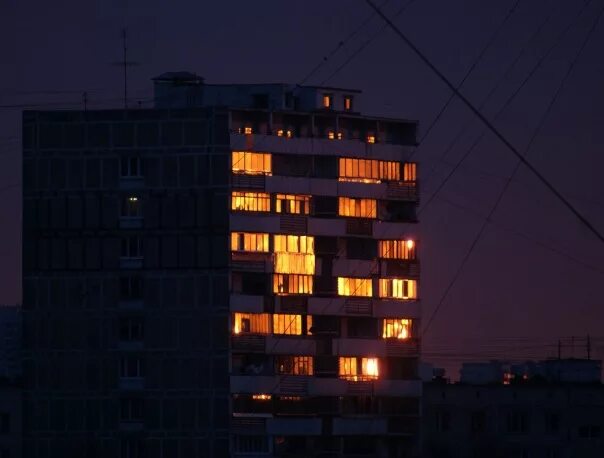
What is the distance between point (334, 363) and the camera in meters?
131

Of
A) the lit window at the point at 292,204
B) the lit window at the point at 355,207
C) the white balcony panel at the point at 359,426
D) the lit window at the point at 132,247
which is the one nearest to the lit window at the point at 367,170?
the lit window at the point at 355,207

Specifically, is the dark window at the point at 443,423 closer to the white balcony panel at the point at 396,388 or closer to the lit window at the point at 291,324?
the white balcony panel at the point at 396,388

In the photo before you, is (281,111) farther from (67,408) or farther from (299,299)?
(67,408)

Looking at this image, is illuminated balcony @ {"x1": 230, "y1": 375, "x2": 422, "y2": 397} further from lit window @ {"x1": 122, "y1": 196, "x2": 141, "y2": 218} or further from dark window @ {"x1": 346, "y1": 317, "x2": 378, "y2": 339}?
lit window @ {"x1": 122, "y1": 196, "x2": 141, "y2": 218}

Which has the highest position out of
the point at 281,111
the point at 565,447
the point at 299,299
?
the point at 281,111

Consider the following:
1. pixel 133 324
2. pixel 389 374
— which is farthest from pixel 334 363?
pixel 133 324

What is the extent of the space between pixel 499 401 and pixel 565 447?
15.4 feet

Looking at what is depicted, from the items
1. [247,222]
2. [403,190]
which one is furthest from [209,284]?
[403,190]

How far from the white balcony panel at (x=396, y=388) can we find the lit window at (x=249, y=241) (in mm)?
10231

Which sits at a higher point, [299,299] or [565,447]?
[299,299]

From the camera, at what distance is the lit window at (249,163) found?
5084 inches

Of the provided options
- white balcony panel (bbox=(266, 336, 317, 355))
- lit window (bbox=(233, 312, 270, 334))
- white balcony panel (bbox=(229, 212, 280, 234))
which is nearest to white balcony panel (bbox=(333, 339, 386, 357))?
white balcony panel (bbox=(266, 336, 317, 355))

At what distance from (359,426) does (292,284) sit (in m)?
8.89

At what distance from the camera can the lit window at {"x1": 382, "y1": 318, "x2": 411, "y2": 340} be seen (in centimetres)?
13400
